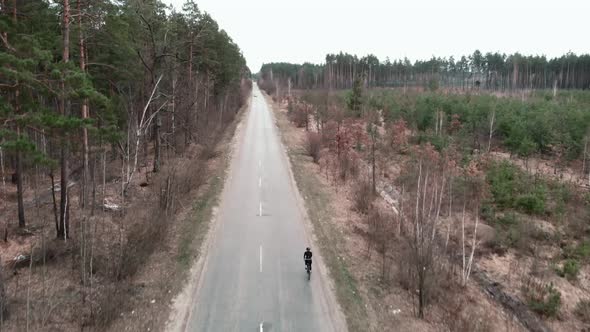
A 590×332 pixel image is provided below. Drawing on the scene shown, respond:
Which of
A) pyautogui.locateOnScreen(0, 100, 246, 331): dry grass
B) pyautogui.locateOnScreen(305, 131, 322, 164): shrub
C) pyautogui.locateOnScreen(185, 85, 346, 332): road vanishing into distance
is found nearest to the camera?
pyautogui.locateOnScreen(0, 100, 246, 331): dry grass

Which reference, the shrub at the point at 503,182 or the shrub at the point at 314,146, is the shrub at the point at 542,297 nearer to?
the shrub at the point at 503,182

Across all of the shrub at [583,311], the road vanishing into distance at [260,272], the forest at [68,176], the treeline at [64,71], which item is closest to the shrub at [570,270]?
the shrub at [583,311]

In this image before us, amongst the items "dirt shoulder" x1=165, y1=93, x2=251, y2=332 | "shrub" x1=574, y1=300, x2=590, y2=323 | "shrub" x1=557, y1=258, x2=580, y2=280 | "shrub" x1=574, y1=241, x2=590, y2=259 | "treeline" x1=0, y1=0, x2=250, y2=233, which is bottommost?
"shrub" x1=574, y1=300, x2=590, y2=323

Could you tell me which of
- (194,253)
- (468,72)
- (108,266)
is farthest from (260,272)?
(468,72)

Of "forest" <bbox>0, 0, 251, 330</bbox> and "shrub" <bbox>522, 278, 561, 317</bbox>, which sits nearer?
"forest" <bbox>0, 0, 251, 330</bbox>

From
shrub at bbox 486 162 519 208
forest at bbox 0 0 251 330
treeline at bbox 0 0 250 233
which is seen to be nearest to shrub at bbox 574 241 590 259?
shrub at bbox 486 162 519 208

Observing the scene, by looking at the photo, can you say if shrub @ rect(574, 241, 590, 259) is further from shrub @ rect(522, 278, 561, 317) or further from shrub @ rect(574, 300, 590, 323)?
shrub @ rect(574, 300, 590, 323)

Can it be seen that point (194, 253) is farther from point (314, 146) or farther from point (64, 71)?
point (314, 146)
